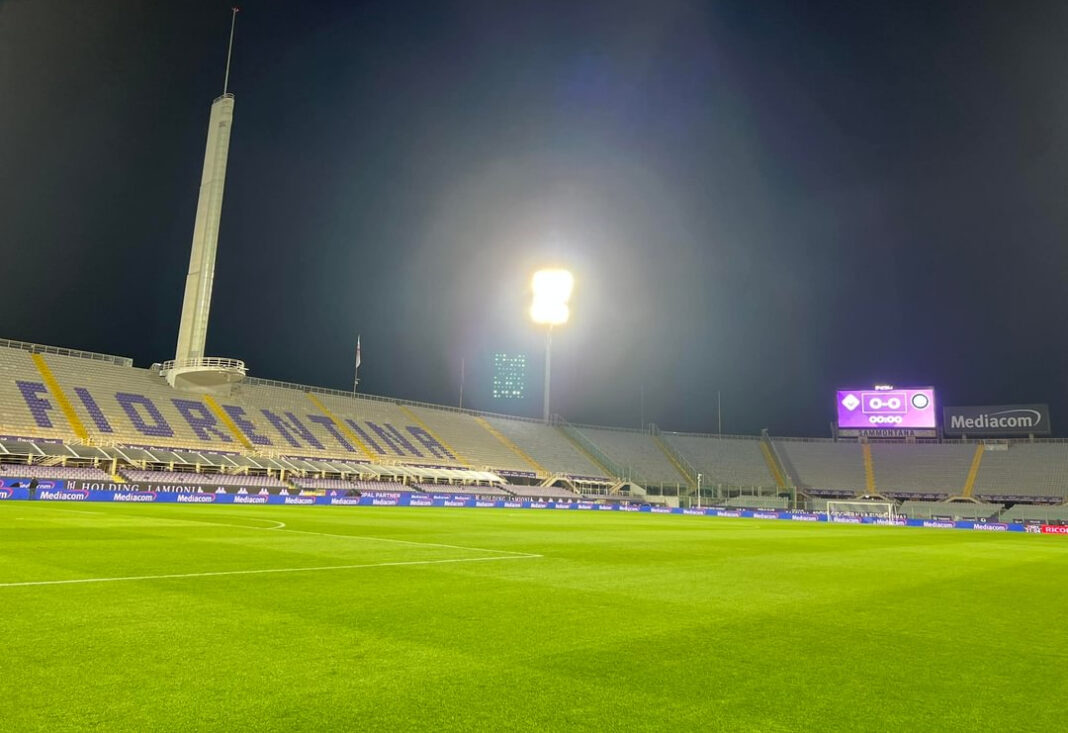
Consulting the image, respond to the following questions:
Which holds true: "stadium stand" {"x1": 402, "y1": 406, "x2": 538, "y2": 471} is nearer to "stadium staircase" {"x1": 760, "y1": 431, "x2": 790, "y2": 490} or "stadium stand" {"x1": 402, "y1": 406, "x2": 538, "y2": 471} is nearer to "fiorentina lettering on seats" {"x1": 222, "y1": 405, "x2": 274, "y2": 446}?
"fiorentina lettering on seats" {"x1": 222, "y1": 405, "x2": 274, "y2": 446}

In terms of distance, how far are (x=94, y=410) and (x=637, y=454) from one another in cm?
5579

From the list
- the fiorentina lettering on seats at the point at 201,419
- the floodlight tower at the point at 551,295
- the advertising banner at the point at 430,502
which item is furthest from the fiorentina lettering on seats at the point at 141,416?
the floodlight tower at the point at 551,295

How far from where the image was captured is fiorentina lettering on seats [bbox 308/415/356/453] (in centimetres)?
5716

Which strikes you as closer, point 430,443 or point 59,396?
point 59,396

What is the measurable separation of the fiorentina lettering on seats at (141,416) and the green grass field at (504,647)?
1578 inches

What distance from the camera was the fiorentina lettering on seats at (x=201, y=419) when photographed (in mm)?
49875

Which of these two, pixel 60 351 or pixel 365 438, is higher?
pixel 60 351

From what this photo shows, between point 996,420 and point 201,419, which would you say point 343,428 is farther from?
point 996,420

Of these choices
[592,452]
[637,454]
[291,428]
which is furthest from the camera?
[637,454]

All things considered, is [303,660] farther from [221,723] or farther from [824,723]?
[824,723]

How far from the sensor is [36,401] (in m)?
44.7

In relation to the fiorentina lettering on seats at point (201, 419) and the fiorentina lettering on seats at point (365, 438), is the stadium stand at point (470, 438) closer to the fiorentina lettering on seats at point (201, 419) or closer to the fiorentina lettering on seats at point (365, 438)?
the fiorentina lettering on seats at point (365, 438)

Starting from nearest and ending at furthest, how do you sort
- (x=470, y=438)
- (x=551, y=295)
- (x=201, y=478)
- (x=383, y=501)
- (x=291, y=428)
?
(x=201, y=478) → (x=383, y=501) → (x=291, y=428) → (x=470, y=438) → (x=551, y=295)

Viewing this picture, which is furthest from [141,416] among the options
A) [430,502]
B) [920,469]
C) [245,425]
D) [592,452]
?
[920,469]
